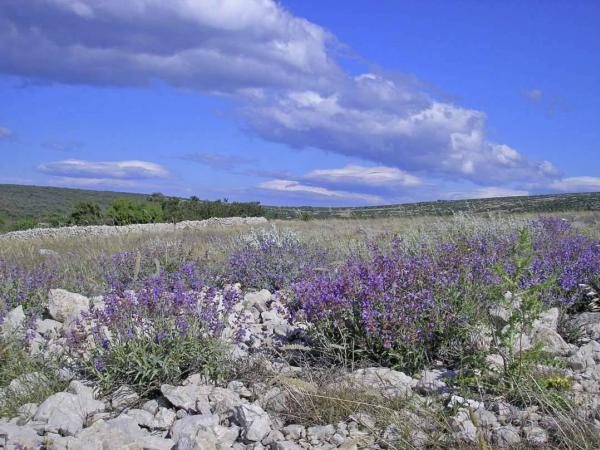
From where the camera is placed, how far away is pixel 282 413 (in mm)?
3178

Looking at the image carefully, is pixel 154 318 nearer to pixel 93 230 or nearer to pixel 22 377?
pixel 22 377

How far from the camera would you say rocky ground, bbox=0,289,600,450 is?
9.18ft

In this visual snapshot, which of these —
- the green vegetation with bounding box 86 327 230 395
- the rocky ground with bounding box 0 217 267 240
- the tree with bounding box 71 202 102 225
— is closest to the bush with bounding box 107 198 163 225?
the tree with bounding box 71 202 102 225

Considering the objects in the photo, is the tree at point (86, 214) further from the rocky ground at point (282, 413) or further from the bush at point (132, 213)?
the rocky ground at point (282, 413)

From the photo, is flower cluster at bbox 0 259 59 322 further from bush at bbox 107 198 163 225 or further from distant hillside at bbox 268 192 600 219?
bush at bbox 107 198 163 225

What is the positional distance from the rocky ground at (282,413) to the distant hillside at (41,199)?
43.3 meters

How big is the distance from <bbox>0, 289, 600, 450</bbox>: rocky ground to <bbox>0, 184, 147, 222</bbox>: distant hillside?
43.3 meters

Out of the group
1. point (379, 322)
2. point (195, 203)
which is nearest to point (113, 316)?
point (379, 322)

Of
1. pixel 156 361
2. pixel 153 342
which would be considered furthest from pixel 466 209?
pixel 156 361

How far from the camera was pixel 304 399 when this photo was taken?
10.4 ft

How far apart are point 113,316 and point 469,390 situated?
2.26m

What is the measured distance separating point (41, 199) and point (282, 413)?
59.7 meters

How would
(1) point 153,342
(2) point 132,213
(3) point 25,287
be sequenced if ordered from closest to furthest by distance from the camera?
(1) point 153,342
(3) point 25,287
(2) point 132,213

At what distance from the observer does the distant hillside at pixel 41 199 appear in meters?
47.3
